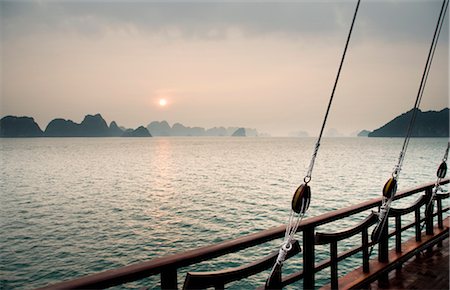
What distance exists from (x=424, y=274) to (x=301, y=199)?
234 centimetres

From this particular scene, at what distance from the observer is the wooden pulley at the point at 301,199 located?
7.47 feet

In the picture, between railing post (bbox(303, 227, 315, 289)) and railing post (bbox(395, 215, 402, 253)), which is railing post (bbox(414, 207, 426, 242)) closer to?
railing post (bbox(395, 215, 402, 253))

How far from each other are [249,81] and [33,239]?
10476 centimetres

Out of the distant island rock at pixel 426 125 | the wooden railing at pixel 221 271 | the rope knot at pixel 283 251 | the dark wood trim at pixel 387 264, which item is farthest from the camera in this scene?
the distant island rock at pixel 426 125

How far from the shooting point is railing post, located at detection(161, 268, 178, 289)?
64.7 inches

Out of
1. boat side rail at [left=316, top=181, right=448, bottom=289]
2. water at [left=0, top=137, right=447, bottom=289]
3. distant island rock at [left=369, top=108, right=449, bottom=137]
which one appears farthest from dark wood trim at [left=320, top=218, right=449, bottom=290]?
distant island rock at [left=369, top=108, right=449, bottom=137]

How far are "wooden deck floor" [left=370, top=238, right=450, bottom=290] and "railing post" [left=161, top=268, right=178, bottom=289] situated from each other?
2.45m

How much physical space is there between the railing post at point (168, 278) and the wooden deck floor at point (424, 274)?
8.04 feet

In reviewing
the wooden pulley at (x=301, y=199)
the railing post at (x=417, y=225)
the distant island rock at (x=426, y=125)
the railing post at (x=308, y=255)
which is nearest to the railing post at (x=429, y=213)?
the railing post at (x=417, y=225)

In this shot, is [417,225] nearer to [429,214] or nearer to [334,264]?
[429,214]

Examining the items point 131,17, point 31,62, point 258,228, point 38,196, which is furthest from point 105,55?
point 258,228

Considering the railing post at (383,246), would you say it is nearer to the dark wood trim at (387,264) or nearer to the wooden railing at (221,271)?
the dark wood trim at (387,264)

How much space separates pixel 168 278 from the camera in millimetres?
1648

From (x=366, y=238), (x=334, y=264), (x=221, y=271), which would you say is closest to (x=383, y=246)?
(x=366, y=238)
